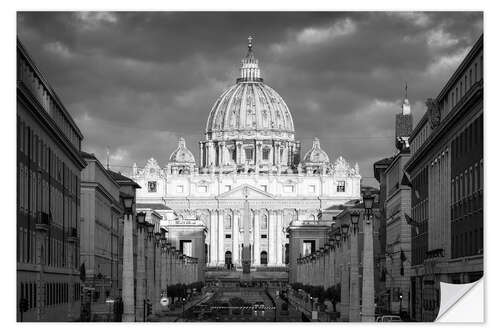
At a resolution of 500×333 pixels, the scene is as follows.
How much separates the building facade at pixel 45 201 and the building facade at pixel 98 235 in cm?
605

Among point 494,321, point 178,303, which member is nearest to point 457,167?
point 494,321

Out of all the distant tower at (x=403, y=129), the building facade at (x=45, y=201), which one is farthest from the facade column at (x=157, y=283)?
the distant tower at (x=403, y=129)

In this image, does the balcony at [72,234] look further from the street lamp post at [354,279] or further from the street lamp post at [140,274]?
the street lamp post at [354,279]

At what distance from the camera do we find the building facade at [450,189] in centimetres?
5022

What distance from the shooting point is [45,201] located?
191ft

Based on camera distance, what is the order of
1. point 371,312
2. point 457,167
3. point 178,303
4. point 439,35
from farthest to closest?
1. point 178,303
2. point 457,167
3. point 371,312
4. point 439,35

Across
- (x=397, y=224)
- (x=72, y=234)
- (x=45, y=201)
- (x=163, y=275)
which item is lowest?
(x=163, y=275)

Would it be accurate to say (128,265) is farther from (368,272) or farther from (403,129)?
(403,129)

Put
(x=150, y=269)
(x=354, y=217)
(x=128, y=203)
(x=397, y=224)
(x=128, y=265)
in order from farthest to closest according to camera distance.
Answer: (x=397, y=224)
(x=150, y=269)
(x=354, y=217)
(x=128, y=203)
(x=128, y=265)

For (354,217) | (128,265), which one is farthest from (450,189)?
(128,265)

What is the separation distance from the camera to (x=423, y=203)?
73.2m

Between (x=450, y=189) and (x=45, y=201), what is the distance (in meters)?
15.6
